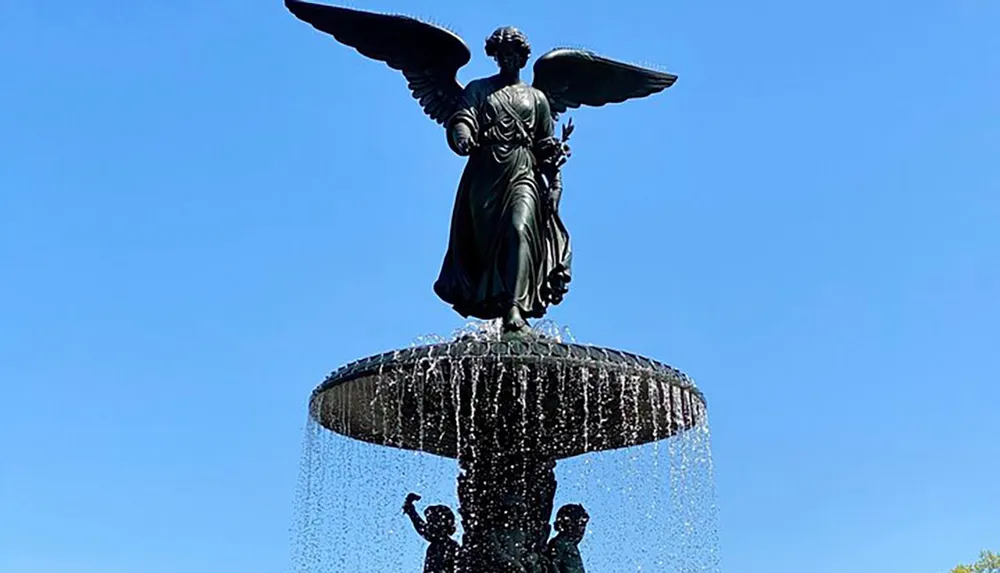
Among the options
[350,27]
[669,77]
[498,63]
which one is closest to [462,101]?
[498,63]

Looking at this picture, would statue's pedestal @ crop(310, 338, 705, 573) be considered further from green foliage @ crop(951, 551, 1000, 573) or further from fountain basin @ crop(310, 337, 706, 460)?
green foliage @ crop(951, 551, 1000, 573)

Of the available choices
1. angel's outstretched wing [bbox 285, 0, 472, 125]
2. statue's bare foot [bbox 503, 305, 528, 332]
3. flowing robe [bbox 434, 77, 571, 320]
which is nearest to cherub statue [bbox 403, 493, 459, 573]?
statue's bare foot [bbox 503, 305, 528, 332]

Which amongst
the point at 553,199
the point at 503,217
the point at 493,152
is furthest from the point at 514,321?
the point at 493,152

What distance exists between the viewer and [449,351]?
11.9m

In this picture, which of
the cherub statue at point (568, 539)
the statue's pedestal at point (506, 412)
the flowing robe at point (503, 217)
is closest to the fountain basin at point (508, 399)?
the statue's pedestal at point (506, 412)

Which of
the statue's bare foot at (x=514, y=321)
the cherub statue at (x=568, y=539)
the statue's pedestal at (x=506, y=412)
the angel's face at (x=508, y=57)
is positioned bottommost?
the cherub statue at (x=568, y=539)

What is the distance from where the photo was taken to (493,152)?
45.6 ft

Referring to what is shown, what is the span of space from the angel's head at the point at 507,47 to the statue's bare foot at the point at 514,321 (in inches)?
96.9

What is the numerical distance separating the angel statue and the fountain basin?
39.7 inches

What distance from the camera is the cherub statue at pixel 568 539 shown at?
12734mm

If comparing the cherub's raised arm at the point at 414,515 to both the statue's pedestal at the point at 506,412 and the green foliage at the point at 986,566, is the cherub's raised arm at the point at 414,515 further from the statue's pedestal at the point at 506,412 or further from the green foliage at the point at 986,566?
the green foliage at the point at 986,566

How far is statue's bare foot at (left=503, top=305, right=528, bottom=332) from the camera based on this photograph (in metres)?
13.3

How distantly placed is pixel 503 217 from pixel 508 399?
210cm

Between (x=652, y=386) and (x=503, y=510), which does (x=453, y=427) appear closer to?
(x=503, y=510)
